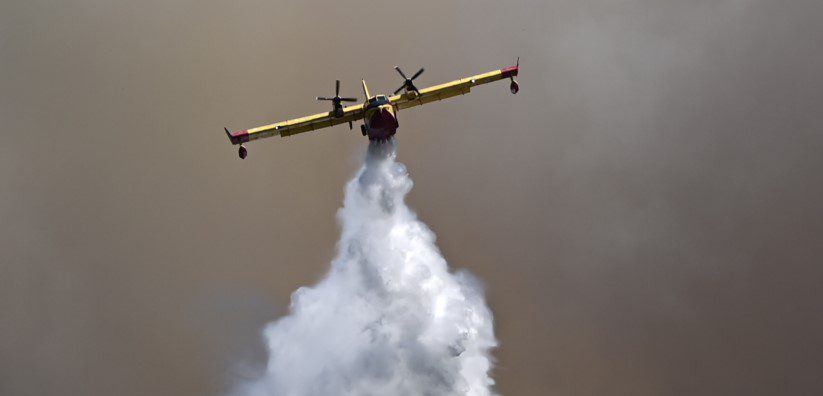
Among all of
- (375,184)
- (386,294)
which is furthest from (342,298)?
(375,184)

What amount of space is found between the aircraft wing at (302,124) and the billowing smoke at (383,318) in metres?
3.37

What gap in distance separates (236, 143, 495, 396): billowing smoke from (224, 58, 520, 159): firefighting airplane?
10.5 feet

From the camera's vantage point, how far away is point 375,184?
60.9m

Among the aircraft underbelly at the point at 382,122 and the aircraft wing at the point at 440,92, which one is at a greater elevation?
the aircraft wing at the point at 440,92

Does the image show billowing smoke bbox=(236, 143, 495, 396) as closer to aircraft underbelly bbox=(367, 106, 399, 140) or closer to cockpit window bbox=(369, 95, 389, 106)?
aircraft underbelly bbox=(367, 106, 399, 140)

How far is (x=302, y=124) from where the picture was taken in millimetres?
56938

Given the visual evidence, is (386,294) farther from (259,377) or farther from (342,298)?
(259,377)

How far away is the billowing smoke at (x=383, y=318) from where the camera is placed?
192 ft

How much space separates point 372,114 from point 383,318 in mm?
11385

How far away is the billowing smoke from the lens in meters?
58.4

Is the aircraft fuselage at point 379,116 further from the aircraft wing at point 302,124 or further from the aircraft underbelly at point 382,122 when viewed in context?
the aircraft wing at point 302,124

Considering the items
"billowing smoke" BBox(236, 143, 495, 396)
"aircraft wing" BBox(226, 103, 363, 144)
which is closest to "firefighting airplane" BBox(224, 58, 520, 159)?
"aircraft wing" BBox(226, 103, 363, 144)

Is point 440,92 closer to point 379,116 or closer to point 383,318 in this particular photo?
point 379,116

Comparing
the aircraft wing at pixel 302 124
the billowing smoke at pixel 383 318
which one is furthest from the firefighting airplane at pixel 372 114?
the billowing smoke at pixel 383 318
